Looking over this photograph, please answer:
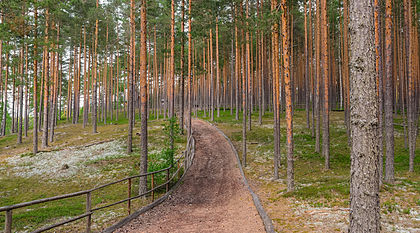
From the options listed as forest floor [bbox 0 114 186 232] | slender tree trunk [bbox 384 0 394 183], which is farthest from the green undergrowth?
forest floor [bbox 0 114 186 232]

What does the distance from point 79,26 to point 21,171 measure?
2192cm

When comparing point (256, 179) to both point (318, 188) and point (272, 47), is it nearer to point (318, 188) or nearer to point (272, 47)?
point (318, 188)

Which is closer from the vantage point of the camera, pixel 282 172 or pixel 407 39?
pixel 407 39

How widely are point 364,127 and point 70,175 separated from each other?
1700 cm

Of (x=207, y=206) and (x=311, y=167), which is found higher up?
(x=311, y=167)

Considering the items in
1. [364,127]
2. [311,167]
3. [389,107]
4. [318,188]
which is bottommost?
[311,167]

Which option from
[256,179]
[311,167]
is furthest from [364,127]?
[311,167]

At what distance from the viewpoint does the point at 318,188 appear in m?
9.70

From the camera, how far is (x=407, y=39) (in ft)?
42.6

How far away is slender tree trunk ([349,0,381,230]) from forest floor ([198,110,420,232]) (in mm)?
1862

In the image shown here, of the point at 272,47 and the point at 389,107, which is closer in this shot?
the point at 389,107

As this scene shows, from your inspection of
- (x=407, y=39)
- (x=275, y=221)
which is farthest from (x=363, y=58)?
(x=407, y=39)

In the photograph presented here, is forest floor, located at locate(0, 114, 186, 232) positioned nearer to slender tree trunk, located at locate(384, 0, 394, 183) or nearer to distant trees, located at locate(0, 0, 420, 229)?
distant trees, located at locate(0, 0, 420, 229)

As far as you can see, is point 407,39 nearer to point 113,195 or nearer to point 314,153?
point 314,153
